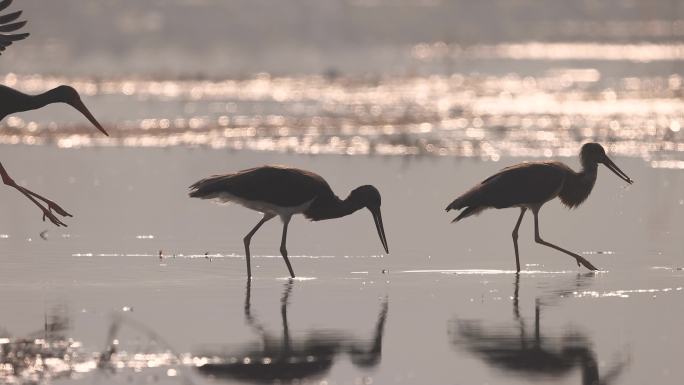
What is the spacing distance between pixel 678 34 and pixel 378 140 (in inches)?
1399

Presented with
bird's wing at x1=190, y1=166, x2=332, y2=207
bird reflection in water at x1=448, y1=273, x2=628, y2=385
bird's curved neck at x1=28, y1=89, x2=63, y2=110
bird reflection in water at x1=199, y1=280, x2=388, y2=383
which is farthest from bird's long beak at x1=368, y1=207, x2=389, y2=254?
bird's curved neck at x1=28, y1=89, x2=63, y2=110

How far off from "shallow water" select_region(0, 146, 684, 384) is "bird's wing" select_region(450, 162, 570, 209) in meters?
0.47

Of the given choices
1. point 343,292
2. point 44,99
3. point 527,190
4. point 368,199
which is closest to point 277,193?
point 368,199

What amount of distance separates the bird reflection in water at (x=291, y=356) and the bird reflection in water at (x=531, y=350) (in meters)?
0.55

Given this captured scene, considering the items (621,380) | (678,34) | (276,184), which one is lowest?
(621,380)

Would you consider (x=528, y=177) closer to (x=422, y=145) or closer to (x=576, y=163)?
(x=576, y=163)

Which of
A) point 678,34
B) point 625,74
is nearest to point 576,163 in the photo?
point 625,74

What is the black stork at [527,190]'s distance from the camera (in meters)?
13.7

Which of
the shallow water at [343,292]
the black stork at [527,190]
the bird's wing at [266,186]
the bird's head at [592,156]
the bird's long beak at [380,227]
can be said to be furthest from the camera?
the bird's head at [592,156]

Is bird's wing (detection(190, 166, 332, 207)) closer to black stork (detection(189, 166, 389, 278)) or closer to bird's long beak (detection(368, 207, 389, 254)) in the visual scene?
black stork (detection(189, 166, 389, 278))

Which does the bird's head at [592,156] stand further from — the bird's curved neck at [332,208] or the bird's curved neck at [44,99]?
the bird's curved neck at [44,99]

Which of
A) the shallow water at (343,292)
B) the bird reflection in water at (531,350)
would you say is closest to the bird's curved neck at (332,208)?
the shallow water at (343,292)

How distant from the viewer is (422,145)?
22.9m

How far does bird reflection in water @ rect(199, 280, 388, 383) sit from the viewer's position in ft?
30.2
